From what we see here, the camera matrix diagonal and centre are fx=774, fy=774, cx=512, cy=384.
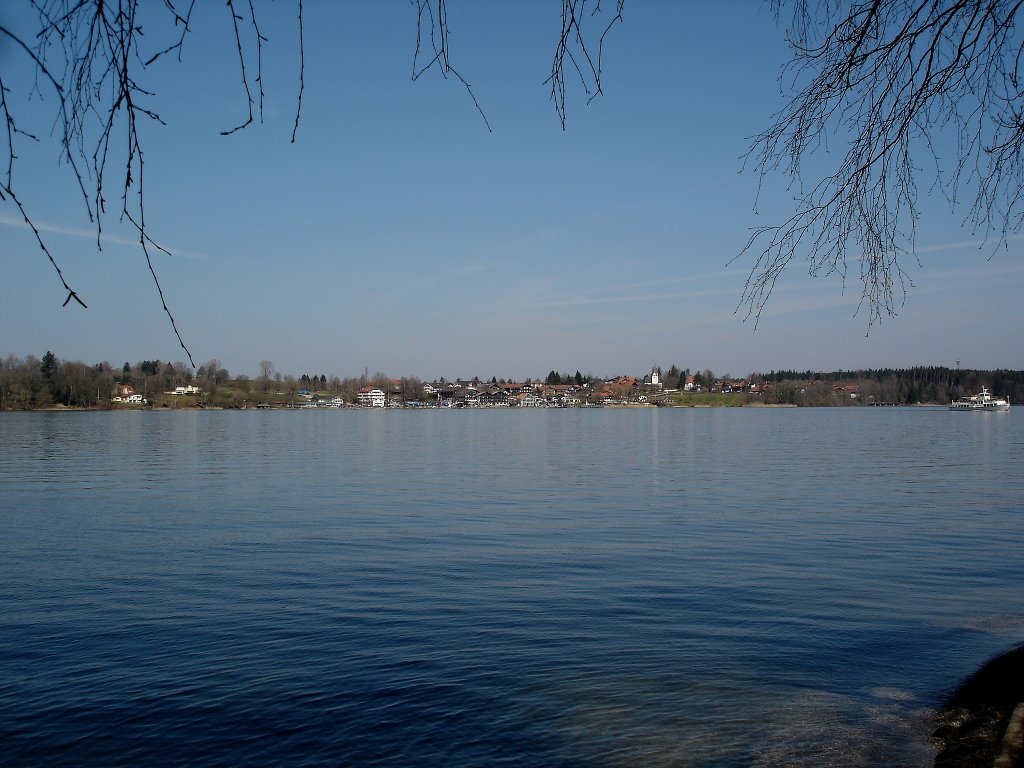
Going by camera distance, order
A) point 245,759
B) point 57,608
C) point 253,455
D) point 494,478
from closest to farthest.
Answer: point 245,759 < point 57,608 < point 494,478 < point 253,455

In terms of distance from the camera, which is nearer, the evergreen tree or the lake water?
the lake water

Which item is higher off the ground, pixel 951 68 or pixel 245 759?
pixel 951 68

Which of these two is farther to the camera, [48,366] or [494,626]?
[48,366]

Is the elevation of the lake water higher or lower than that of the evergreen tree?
lower

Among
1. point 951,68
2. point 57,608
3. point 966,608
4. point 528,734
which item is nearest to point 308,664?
point 528,734

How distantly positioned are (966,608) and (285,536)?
14.4 m

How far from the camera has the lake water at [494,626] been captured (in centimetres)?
782

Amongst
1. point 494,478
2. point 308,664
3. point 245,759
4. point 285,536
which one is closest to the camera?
point 245,759

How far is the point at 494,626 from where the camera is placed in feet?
37.7

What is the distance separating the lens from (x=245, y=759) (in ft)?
24.1

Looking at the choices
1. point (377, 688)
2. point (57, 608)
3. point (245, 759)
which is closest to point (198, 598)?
point (57, 608)

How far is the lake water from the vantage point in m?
7.82

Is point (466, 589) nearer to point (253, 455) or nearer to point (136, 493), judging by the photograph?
point (136, 493)

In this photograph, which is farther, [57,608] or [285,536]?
[285,536]
